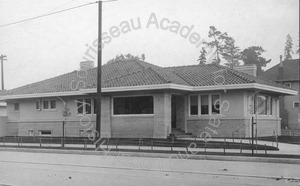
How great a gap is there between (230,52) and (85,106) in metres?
38.4

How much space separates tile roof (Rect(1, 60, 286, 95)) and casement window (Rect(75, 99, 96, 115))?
38.9 inches

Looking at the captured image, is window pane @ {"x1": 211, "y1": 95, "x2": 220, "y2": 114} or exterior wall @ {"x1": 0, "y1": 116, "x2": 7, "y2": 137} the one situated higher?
window pane @ {"x1": 211, "y1": 95, "x2": 220, "y2": 114}

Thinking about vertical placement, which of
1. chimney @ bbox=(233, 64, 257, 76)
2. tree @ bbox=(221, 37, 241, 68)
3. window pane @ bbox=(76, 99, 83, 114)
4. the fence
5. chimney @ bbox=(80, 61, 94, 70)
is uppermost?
tree @ bbox=(221, 37, 241, 68)

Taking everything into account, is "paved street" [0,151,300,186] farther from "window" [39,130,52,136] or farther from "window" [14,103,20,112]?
"window" [14,103,20,112]

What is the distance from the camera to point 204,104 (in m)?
28.0

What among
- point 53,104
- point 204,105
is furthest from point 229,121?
point 53,104

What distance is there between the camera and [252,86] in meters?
25.6

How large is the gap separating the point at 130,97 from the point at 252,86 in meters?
7.40

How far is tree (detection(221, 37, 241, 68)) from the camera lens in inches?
2312

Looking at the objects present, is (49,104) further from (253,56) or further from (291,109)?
(253,56)

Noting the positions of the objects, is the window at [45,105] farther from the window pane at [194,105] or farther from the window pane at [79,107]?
the window pane at [194,105]

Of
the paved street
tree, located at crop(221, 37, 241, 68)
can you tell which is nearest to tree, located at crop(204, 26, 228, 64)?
tree, located at crop(221, 37, 241, 68)

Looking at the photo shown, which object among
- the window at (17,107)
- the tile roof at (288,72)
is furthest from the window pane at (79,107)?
the tile roof at (288,72)

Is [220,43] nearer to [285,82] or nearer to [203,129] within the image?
[285,82]
